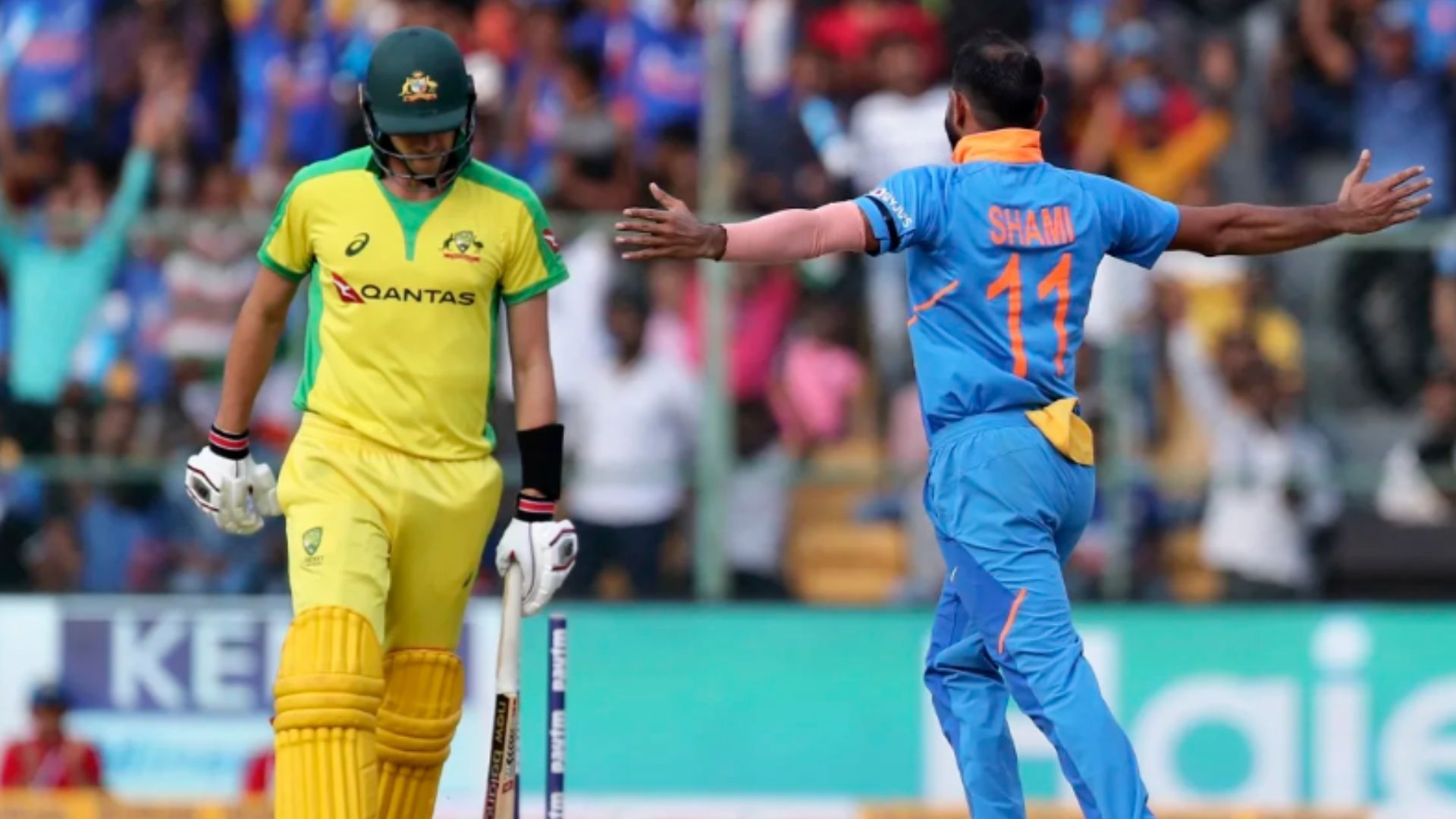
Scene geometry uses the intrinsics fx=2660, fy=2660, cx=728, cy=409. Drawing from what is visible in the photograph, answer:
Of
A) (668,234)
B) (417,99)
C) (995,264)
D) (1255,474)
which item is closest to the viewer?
(668,234)

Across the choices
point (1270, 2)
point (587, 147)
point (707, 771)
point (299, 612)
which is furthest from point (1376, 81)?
point (299, 612)

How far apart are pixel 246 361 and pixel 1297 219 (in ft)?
10.3

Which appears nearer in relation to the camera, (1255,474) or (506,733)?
(506,733)

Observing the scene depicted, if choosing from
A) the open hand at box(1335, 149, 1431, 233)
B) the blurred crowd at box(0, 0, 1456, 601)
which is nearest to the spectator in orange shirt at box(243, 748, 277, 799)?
the blurred crowd at box(0, 0, 1456, 601)

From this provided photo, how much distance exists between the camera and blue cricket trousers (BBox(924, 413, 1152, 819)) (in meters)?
7.16

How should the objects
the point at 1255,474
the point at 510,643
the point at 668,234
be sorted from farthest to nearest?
the point at 1255,474
the point at 510,643
the point at 668,234

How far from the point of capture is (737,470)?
1236 centimetres

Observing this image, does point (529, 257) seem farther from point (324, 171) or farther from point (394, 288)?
point (324, 171)

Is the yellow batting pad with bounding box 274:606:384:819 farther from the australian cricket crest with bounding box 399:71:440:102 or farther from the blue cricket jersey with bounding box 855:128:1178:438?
the blue cricket jersey with bounding box 855:128:1178:438

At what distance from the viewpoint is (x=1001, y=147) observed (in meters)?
7.54

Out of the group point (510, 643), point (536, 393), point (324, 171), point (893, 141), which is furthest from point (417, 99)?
point (893, 141)

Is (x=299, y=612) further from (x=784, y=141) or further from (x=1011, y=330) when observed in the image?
(x=784, y=141)

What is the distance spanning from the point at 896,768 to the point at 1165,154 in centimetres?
345

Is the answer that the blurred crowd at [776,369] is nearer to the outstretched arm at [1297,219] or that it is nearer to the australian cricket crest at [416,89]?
the outstretched arm at [1297,219]
